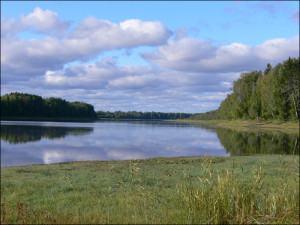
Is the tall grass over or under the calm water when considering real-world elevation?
over

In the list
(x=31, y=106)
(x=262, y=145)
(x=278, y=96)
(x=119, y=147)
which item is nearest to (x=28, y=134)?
(x=119, y=147)

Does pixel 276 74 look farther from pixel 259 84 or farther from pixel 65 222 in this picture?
pixel 65 222

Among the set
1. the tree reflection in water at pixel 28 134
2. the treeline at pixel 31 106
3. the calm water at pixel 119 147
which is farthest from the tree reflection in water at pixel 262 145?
the treeline at pixel 31 106

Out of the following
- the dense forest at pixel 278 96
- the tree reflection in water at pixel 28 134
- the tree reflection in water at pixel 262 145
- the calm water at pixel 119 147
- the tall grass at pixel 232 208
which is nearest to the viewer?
the tall grass at pixel 232 208

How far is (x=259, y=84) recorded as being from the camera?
312 ft

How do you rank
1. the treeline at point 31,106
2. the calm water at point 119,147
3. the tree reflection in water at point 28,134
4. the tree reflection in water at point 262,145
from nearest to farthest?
1. the calm water at point 119,147
2. the tree reflection in water at point 262,145
3. the tree reflection in water at point 28,134
4. the treeline at point 31,106

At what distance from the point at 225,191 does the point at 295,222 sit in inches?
68.9

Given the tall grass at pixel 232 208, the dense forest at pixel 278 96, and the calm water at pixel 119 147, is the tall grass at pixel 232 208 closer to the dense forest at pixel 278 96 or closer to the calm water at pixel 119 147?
the calm water at pixel 119 147

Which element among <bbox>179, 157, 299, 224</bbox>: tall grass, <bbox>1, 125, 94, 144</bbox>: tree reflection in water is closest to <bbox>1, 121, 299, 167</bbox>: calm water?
<bbox>1, 125, 94, 144</bbox>: tree reflection in water

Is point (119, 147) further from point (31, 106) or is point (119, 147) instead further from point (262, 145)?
point (31, 106)

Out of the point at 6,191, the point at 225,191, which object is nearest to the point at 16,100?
the point at 6,191

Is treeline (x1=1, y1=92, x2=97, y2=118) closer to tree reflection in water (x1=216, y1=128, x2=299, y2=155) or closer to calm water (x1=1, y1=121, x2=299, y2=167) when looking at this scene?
calm water (x1=1, y1=121, x2=299, y2=167)

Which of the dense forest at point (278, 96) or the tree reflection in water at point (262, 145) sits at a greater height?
the dense forest at point (278, 96)

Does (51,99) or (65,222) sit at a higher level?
(51,99)
